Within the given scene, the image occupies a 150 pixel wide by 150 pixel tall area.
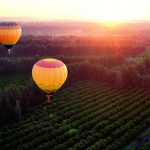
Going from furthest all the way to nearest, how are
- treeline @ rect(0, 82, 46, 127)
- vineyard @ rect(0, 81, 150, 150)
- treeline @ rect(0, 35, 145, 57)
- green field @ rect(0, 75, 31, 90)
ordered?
treeline @ rect(0, 35, 145, 57) → green field @ rect(0, 75, 31, 90) → treeline @ rect(0, 82, 46, 127) → vineyard @ rect(0, 81, 150, 150)

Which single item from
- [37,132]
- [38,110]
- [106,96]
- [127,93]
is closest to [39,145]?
[37,132]

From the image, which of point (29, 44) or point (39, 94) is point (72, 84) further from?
point (29, 44)

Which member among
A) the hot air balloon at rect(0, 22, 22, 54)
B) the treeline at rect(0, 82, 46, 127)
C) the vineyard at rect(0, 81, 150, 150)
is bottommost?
the vineyard at rect(0, 81, 150, 150)

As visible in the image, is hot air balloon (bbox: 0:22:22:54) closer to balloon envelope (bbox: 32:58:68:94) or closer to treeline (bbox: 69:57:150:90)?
balloon envelope (bbox: 32:58:68:94)

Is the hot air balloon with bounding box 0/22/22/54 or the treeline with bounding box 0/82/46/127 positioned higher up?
the hot air balloon with bounding box 0/22/22/54

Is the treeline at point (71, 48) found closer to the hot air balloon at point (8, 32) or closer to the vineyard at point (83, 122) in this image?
the vineyard at point (83, 122)

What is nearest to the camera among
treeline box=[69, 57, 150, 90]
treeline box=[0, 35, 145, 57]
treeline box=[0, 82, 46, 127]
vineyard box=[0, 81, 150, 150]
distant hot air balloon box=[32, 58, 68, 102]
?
distant hot air balloon box=[32, 58, 68, 102]

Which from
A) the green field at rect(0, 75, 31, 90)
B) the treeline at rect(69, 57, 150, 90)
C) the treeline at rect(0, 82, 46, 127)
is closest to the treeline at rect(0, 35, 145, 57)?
the green field at rect(0, 75, 31, 90)
